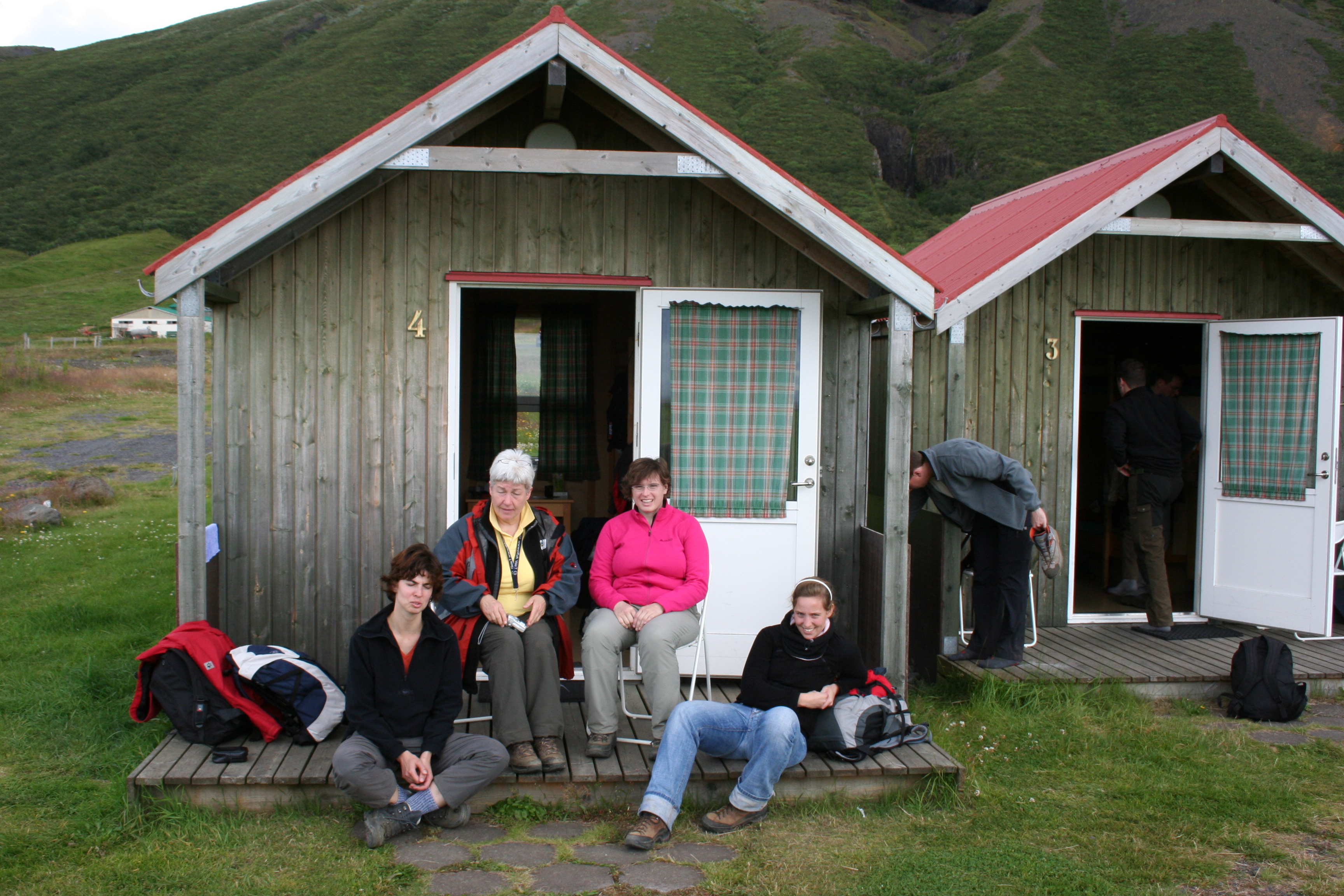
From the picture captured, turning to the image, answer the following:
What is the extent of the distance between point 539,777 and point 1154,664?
11.2 feet

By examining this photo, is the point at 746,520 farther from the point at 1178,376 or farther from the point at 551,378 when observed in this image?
the point at 551,378

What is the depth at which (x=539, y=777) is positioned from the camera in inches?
145

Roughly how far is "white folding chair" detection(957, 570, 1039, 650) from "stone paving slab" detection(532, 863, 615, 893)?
2874mm

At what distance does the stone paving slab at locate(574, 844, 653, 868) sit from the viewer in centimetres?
329

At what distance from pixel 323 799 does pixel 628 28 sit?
6813 cm

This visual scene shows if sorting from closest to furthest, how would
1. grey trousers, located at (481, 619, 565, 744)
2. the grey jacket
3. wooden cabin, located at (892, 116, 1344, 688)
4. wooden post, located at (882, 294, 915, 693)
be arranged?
grey trousers, located at (481, 619, 565, 744) < wooden post, located at (882, 294, 915, 693) < the grey jacket < wooden cabin, located at (892, 116, 1344, 688)

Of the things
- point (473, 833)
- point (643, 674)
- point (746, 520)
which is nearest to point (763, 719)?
point (643, 674)

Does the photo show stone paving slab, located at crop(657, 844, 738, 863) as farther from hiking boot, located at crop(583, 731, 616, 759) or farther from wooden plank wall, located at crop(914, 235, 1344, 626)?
wooden plank wall, located at crop(914, 235, 1344, 626)

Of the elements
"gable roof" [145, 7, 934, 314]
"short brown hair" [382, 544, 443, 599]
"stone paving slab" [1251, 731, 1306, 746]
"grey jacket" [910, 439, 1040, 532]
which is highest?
"gable roof" [145, 7, 934, 314]

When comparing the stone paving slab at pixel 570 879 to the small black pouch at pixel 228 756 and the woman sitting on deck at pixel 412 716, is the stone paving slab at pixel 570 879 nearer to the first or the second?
the woman sitting on deck at pixel 412 716

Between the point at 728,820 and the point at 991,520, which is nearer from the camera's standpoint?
the point at 728,820

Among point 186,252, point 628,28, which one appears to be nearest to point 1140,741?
point 186,252

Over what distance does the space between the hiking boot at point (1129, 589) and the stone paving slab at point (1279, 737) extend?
90.3 inches

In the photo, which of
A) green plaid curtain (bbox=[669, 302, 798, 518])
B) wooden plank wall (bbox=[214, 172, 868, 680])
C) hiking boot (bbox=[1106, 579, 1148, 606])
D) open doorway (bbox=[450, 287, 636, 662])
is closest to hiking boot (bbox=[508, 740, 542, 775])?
wooden plank wall (bbox=[214, 172, 868, 680])
